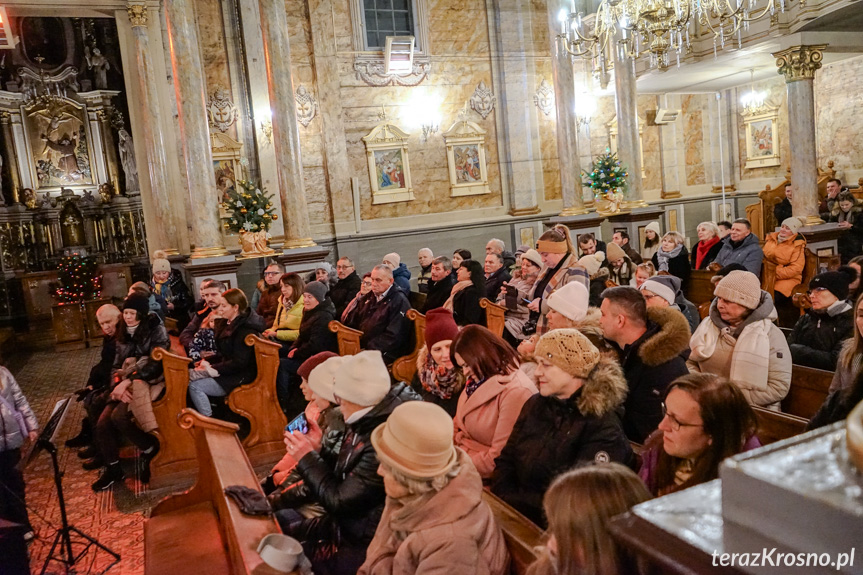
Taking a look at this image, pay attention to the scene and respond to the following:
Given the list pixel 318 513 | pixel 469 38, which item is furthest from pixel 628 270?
pixel 469 38

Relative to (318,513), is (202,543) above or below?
below

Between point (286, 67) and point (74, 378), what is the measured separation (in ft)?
18.6

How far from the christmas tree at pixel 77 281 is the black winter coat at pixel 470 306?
29.6ft

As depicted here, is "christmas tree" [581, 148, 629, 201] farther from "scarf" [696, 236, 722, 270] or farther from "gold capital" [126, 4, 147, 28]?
"gold capital" [126, 4, 147, 28]

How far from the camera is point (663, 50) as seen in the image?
7.82m

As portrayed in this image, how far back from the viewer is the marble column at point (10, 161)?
47.2 ft

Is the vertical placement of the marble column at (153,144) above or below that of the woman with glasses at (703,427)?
above

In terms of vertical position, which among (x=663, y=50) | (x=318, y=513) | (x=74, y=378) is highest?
(x=663, y=50)

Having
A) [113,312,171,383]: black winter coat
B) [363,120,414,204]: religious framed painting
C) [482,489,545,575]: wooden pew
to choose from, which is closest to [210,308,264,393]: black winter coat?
[113,312,171,383]: black winter coat

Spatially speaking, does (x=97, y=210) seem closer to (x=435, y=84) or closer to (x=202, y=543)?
(x=435, y=84)

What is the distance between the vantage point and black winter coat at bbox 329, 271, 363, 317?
8055 millimetres

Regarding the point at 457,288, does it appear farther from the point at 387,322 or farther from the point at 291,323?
the point at 291,323

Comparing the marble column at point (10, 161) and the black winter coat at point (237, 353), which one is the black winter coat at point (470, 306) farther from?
the marble column at point (10, 161)

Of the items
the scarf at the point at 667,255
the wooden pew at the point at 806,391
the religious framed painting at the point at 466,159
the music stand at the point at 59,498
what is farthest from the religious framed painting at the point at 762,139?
the music stand at the point at 59,498
